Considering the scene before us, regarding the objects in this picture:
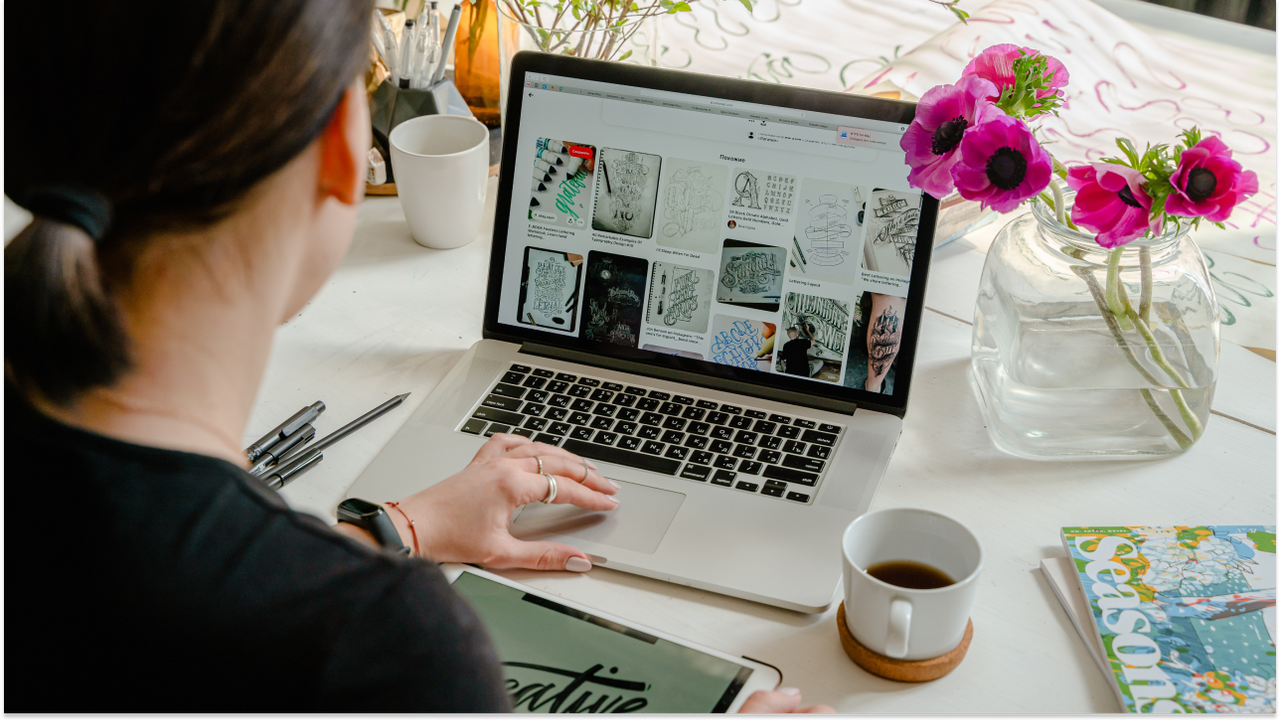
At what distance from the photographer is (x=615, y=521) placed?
2.54 ft

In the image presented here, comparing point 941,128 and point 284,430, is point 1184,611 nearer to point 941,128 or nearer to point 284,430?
point 941,128

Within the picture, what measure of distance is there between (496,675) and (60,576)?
0.19 meters

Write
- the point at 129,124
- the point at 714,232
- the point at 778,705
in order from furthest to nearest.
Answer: the point at 714,232
the point at 778,705
the point at 129,124

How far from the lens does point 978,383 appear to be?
948 mm

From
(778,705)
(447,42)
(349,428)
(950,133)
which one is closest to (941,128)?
Answer: (950,133)

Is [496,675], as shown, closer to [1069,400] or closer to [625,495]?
[625,495]

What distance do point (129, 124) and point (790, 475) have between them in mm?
587

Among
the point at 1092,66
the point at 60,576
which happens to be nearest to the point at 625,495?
the point at 60,576

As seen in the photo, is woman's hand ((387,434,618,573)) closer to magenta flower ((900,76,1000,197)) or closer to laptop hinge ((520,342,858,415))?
laptop hinge ((520,342,858,415))

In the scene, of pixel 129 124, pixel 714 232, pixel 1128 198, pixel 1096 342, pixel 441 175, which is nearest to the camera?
pixel 129 124

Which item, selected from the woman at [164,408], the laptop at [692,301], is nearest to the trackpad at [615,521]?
the laptop at [692,301]

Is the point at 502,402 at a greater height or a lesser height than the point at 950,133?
lesser

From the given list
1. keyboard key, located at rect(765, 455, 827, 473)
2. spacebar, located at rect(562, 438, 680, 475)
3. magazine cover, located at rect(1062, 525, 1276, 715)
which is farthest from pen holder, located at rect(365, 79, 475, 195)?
magazine cover, located at rect(1062, 525, 1276, 715)

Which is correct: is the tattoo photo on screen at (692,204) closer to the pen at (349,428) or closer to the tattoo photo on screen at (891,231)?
the tattoo photo on screen at (891,231)
